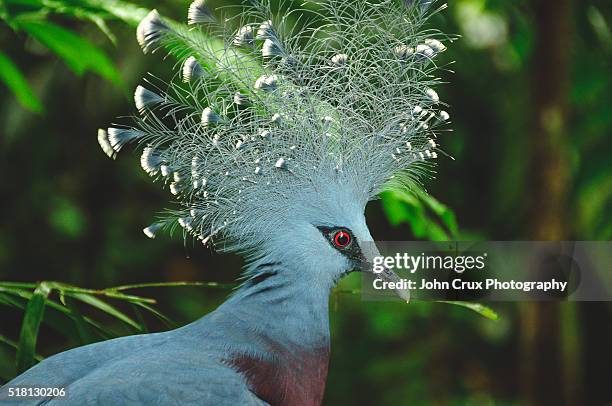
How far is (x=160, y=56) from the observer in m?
3.63

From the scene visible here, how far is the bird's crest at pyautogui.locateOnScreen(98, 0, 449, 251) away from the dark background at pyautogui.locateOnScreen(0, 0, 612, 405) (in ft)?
5.28

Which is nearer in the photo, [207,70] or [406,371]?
[207,70]

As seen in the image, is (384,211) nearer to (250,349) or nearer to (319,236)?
(319,236)

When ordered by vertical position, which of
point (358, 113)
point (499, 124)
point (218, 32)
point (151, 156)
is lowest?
point (151, 156)

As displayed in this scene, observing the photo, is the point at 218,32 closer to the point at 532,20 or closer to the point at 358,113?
the point at 358,113

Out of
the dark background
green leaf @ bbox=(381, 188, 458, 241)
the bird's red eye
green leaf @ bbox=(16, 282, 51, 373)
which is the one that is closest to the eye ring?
the bird's red eye

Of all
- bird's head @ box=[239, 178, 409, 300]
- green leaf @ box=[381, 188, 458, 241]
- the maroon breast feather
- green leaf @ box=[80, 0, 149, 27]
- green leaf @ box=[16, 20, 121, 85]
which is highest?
green leaf @ box=[80, 0, 149, 27]

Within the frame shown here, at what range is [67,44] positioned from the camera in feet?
5.39

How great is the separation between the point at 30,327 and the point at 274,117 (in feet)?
1.84

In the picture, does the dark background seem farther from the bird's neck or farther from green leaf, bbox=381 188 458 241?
the bird's neck

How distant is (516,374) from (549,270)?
2.45 meters

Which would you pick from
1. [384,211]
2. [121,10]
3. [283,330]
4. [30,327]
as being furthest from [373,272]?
[384,211]

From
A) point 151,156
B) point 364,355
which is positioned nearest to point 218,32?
point 151,156

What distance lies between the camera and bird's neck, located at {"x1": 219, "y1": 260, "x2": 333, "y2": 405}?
4.72 ft
